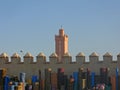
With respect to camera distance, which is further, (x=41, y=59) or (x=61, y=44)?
(x=61, y=44)

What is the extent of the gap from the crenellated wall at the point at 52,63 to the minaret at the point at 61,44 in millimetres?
12405

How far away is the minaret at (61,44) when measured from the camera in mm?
59750

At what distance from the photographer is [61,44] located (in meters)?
60.8

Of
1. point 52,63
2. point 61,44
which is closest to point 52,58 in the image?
point 52,63

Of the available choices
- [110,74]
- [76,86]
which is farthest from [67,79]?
[110,74]

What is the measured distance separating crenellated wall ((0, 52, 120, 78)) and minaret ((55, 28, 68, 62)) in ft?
40.7

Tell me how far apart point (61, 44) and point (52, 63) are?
14374mm

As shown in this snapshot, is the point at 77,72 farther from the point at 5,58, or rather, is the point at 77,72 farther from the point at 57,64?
the point at 5,58

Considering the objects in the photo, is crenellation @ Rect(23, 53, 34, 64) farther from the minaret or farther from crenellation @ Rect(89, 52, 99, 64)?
the minaret

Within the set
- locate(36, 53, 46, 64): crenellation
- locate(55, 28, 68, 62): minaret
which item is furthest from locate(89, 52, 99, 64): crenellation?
locate(55, 28, 68, 62): minaret

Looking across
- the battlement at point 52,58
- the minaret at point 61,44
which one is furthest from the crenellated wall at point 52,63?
the minaret at point 61,44

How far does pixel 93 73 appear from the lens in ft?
148

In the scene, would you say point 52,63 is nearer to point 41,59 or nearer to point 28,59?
point 41,59

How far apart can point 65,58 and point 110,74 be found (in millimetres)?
4667
